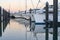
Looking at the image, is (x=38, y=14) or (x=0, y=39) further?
(x=38, y=14)

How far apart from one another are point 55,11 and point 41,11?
38.0 ft

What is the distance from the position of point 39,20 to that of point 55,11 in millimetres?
10926

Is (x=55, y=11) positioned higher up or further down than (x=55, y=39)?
higher up

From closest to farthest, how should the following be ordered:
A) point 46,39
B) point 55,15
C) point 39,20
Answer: point 55,15 < point 46,39 < point 39,20

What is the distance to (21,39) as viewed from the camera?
27.0 feet

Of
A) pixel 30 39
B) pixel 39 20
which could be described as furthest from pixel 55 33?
pixel 39 20

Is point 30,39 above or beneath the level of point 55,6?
beneath

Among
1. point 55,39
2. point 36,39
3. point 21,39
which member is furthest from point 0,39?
point 55,39

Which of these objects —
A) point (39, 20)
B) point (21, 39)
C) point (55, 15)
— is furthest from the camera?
point (39, 20)

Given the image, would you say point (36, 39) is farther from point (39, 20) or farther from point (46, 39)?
point (39, 20)

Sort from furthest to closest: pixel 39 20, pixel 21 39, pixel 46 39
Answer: pixel 39 20, pixel 21 39, pixel 46 39

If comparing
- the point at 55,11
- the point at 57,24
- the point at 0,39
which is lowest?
the point at 0,39

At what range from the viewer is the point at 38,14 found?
56.5 ft

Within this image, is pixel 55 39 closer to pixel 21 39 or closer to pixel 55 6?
pixel 55 6
